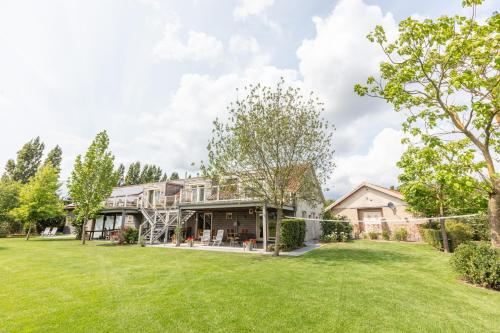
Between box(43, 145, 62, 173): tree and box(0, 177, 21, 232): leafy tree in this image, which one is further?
box(43, 145, 62, 173): tree

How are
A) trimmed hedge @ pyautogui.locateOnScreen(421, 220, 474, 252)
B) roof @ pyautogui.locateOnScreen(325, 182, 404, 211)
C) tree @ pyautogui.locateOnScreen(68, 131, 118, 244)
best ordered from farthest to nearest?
roof @ pyautogui.locateOnScreen(325, 182, 404, 211) → tree @ pyautogui.locateOnScreen(68, 131, 118, 244) → trimmed hedge @ pyautogui.locateOnScreen(421, 220, 474, 252)

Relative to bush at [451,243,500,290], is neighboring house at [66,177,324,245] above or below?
above

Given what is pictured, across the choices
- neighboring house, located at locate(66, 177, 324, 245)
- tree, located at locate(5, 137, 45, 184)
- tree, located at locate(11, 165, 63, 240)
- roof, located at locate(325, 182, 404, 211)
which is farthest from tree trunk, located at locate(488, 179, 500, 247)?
tree, located at locate(5, 137, 45, 184)

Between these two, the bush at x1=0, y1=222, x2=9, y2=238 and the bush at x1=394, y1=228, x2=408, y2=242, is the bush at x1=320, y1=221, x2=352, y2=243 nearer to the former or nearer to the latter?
the bush at x1=394, y1=228, x2=408, y2=242

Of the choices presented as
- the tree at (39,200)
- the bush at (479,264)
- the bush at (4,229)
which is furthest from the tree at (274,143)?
the bush at (4,229)

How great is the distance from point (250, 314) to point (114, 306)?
306 centimetres

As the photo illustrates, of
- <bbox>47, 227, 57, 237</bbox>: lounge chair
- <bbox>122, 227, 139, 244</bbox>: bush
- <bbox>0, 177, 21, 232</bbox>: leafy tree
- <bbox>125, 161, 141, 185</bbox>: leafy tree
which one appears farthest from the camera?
<bbox>125, 161, 141, 185</bbox>: leafy tree

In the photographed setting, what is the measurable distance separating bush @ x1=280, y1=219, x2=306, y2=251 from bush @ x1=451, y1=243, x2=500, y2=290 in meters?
7.99

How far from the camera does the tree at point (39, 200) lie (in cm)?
2205

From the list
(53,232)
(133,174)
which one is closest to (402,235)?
(53,232)

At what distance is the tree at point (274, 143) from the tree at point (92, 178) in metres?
12.2

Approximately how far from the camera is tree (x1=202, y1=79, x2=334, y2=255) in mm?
12195

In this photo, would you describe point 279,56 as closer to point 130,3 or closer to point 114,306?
point 130,3

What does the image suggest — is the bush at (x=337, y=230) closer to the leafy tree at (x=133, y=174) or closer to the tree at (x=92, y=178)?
the tree at (x=92, y=178)
